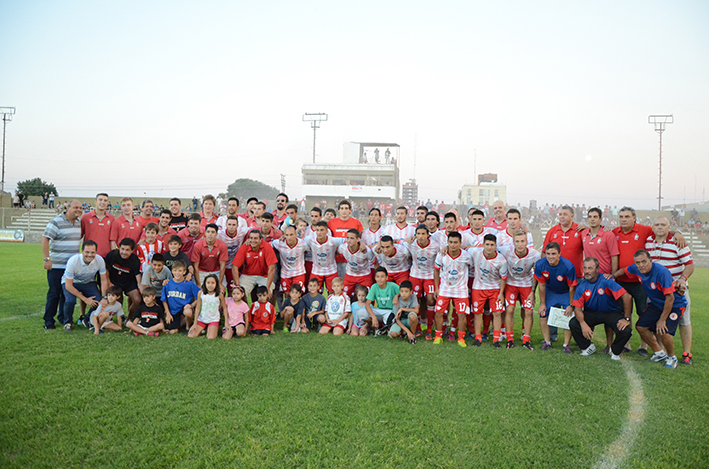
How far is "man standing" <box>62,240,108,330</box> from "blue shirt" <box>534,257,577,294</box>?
21.3ft

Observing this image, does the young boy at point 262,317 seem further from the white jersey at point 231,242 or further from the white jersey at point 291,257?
the white jersey at point 231,242

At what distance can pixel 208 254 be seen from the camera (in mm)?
7043

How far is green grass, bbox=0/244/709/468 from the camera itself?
3186 mm

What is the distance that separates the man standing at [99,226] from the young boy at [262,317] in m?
2.92

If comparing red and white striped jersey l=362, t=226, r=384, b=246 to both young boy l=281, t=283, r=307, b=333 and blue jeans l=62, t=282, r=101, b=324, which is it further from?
blue jeans l=62, t=282, r=101, b=324

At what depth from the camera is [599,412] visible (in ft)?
13.1

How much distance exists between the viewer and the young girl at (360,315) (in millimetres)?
6684

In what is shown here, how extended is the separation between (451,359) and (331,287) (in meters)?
2.61

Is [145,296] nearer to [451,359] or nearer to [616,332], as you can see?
[451,359]

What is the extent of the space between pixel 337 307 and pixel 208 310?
1952mm

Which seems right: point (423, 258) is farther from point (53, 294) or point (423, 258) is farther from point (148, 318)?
point (53, 294)

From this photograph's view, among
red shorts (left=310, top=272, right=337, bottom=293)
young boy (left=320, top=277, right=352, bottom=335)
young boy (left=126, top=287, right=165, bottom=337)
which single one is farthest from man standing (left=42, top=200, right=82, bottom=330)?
young boy (left=320, top=277, right=352, bottom=335)

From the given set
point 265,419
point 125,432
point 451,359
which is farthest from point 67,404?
point 451,359

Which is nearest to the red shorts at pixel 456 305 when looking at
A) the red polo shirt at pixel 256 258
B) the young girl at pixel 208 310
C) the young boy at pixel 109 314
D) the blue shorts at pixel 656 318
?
the blue shorts at pixel 656 318
